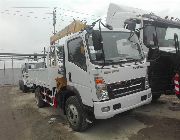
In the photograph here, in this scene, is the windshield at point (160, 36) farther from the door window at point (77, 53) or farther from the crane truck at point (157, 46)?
the door window at point (77, 53)

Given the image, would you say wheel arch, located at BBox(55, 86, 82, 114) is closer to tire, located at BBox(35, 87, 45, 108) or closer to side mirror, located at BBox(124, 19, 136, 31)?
tire, located at BBox(35, 87, 45, 108)

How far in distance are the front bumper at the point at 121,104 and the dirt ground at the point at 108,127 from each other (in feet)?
2.48

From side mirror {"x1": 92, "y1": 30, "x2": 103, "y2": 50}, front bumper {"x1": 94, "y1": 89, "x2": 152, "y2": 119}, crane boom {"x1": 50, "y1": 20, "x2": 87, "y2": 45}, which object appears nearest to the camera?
side mirror {"x1": 92, "y1": 30, "x2": 103, "y2": 50}

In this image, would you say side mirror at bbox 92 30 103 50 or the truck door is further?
the truck door

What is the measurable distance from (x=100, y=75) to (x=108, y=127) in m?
1.99

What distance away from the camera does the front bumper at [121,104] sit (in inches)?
253

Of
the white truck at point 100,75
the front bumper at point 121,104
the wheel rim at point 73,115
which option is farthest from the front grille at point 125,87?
the wheel rim at point 73,115

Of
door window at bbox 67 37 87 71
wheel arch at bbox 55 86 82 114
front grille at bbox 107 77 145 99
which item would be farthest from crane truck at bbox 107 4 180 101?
wheel arch at bbox 55 86 82 114

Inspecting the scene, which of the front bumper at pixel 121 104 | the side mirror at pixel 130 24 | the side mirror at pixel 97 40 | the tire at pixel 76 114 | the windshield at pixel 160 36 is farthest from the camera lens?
the side mirror at pixel 130 24

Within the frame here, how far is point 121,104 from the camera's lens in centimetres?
669

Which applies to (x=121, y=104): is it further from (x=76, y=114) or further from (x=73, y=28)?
(x=73, y=28)

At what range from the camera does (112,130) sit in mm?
7465

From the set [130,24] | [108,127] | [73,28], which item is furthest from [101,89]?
[130,24]

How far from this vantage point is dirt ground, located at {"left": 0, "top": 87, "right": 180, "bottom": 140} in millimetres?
7035
